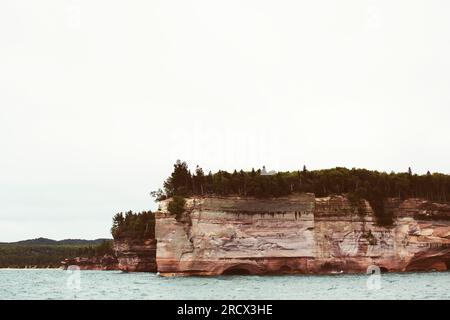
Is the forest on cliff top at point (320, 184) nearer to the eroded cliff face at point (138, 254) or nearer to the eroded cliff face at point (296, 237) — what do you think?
the eroded cliff face at point (296, 237)

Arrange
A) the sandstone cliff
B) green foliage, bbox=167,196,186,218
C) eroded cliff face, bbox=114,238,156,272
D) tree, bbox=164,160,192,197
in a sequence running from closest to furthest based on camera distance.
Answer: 1. green foliage, bbox=167,196,186,218
2. tree, bbox=164,160,192,197
3. eroded cliff face, bbox=114,238,156,272
4. the sandstone cliff

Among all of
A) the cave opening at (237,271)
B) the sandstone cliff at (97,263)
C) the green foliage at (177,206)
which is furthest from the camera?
the sandstone cliff at (97,263)

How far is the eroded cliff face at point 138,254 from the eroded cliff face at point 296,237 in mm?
24475

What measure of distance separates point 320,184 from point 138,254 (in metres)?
34.7

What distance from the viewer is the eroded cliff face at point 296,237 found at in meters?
67.1

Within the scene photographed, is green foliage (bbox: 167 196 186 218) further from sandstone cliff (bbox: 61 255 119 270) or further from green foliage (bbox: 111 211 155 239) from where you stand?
sandstone cliff (bbox: 61 255 119 270)

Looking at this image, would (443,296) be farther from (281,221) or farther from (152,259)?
(152,259)

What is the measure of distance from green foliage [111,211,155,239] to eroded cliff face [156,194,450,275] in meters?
24.4

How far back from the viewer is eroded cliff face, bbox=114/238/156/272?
3637 inches

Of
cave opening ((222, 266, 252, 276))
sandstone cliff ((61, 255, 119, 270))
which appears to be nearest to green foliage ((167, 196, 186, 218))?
cave opening ((222, 266, 252, 276))

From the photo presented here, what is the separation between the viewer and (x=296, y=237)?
69000mm

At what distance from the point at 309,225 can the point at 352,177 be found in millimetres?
9992

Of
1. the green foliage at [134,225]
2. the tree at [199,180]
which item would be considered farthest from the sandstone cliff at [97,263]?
the tree at [199,180]
